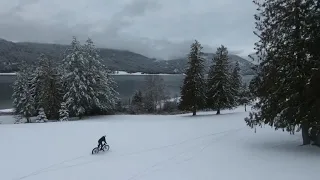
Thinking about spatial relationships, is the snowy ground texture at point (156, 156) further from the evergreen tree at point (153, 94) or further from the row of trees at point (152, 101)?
the evergreen tree at point (153, 94)

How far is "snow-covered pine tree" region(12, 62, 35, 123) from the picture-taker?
44594 mm

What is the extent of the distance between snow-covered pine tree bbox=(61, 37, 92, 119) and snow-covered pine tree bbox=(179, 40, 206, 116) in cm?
1348

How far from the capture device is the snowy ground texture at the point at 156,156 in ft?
39.2

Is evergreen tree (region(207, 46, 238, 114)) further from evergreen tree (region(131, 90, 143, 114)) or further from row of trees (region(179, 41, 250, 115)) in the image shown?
evergreen tree (region(131, 90, 143, 114))

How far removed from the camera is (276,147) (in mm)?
16781

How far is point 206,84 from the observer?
40938mm

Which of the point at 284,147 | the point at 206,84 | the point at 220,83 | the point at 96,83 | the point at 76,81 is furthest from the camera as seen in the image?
the point at 96,83

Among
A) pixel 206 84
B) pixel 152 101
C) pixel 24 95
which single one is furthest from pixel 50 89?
pixel 152 101

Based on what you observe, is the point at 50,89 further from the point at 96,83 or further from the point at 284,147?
the point at 284,147

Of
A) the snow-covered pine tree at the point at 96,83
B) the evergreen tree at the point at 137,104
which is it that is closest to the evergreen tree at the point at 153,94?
the evergreen tree at the point at 137,104

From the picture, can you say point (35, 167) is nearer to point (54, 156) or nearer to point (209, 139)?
point (54, 156)

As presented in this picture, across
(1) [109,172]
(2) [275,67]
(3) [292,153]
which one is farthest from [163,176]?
(2) [275,67]

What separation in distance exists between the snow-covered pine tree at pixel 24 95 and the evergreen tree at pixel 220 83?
27611 millimetres

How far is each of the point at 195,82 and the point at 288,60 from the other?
24.5 meters
